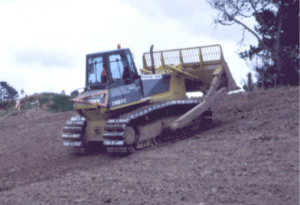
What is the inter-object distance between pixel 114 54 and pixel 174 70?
2386 millimetres

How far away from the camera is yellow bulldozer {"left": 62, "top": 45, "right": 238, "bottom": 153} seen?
351 inches

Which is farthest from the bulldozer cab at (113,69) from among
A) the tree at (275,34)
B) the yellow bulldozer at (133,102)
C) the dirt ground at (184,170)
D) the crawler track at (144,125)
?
the tree at (275,34)

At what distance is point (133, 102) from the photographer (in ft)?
30.9

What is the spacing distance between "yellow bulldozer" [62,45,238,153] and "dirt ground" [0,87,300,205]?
52cm

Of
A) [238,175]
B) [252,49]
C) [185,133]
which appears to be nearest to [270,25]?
[252,49]

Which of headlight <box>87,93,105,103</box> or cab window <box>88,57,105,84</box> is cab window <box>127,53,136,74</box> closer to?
cab window <box>88,57,105,84</box>

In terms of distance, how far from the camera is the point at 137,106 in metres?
9.74

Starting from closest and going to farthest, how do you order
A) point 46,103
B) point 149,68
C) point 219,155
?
point 219,155 < point 149,68 < point 46,103

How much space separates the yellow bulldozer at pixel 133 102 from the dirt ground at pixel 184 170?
1.71 ft

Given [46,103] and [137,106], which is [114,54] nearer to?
[137,106]

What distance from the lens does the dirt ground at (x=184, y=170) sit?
18.3 feet

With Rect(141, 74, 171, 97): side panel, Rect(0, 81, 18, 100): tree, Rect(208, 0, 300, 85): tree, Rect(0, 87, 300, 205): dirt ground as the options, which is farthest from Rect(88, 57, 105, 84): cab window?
Rect(0, 81, 18, 100): tree

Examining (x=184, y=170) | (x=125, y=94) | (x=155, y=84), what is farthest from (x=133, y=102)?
(x=184, y=170)

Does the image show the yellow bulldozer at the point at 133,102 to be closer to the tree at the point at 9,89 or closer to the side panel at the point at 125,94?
the side panel at the point at 125,94
